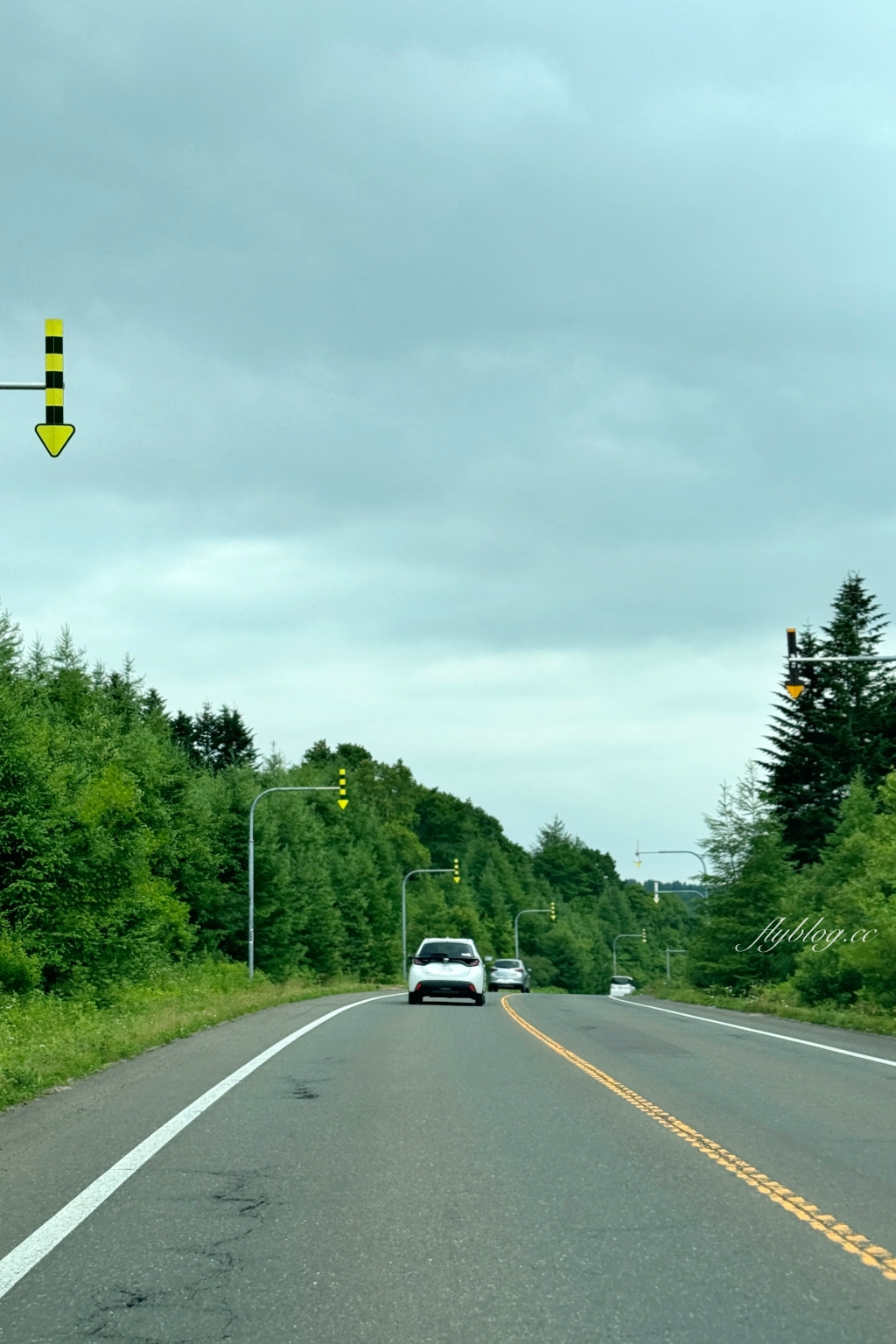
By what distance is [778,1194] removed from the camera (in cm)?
841

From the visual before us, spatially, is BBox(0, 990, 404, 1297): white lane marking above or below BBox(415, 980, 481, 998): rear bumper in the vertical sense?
above

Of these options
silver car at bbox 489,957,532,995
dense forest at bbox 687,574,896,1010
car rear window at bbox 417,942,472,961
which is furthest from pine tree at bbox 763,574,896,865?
car rear window at bbox 417,942,472,961

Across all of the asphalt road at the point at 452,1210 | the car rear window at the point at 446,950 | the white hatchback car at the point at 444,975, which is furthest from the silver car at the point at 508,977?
the asphalt road at the point at 452,1210

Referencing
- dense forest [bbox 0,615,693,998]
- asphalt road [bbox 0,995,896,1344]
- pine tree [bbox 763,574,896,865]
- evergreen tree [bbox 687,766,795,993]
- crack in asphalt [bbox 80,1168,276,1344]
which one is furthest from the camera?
pine tree [bbox 763,574,896,865]

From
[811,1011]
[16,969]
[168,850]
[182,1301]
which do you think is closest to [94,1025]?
[16,969]

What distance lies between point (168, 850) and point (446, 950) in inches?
846

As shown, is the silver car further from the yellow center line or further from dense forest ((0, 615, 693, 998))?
the yellow center line

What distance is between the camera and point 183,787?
58562 millimetres

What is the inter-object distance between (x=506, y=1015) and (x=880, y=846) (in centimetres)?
1390

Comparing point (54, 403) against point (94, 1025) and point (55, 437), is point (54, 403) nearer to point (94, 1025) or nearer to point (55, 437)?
point (55, 437)

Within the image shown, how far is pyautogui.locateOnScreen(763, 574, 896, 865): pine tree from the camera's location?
70000mm

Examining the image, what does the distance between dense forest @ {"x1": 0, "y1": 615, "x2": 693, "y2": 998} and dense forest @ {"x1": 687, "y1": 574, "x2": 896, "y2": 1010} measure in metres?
17.6

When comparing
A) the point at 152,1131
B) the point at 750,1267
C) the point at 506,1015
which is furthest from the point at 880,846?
the point at 750,1267

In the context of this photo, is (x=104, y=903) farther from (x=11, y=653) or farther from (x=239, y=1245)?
(x=239, y=1245)
